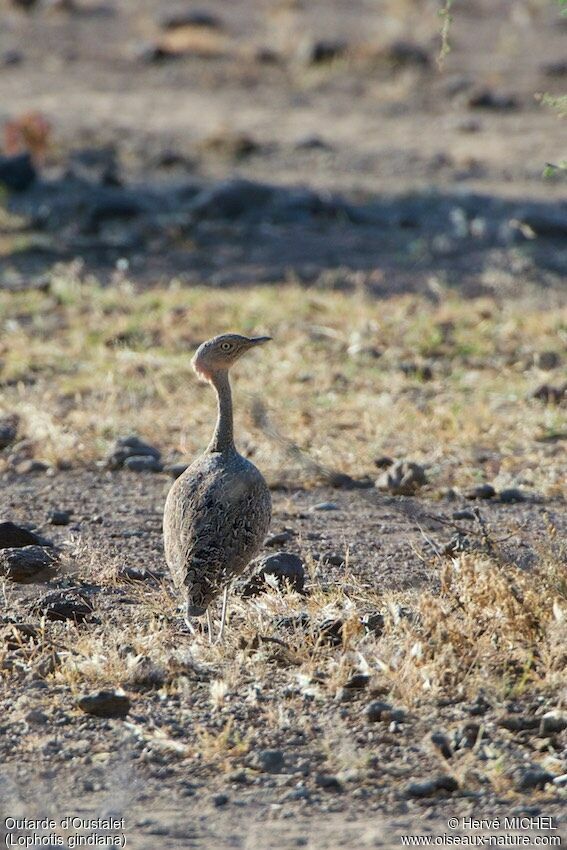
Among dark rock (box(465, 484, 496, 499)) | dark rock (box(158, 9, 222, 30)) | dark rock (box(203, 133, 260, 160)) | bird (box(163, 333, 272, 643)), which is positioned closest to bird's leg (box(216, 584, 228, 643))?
bird (box(163, 333, 272, 643))

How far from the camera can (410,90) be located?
21141 millimetres

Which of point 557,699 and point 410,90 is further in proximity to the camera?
point 410,90

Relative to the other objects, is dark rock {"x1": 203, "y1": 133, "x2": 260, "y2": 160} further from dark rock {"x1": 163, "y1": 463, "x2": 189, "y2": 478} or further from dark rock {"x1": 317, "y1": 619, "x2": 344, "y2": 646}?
dark rock {"x1": 317, "y1": 619, "x2": 344, "y2": 646}

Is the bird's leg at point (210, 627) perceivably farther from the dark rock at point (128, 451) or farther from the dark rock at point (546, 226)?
the dark rock at point (546, 226)

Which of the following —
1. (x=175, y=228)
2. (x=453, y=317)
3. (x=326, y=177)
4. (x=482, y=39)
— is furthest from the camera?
(x=482, y=39)

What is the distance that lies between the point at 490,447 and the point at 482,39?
17198 millimetres

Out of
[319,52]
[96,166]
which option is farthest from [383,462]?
[319,52]

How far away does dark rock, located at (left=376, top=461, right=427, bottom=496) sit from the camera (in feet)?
26.0

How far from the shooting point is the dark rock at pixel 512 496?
7.77 m

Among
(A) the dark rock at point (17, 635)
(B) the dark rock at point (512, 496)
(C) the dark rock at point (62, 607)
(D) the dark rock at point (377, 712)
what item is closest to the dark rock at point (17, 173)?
(B) the dark rock at point (512, 496)

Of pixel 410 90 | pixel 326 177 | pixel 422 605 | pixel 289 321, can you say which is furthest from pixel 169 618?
pixel 410 90

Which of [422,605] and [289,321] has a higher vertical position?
[422,605]

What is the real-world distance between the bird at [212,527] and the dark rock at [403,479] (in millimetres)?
1832

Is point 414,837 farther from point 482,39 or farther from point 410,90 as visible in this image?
point 482,39
